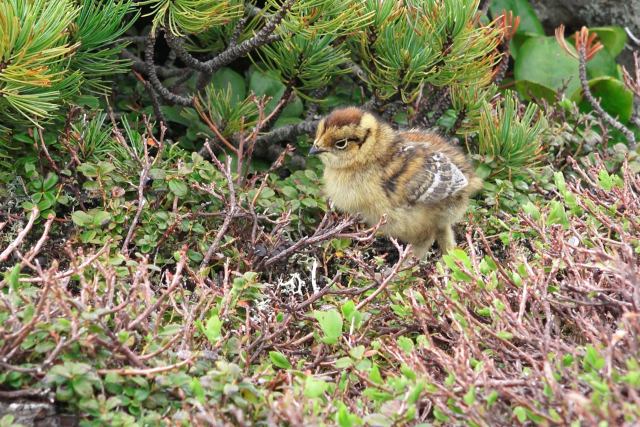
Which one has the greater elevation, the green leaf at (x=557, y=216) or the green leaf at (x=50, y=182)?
the green leaf at (x=50, y=182)

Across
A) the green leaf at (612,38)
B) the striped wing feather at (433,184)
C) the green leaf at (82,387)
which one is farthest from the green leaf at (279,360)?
the green leaf at (612,38)

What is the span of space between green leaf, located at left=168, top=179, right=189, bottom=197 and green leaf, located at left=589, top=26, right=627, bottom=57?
11.1 feet

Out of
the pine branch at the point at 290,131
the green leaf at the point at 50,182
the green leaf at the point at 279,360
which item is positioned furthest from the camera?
the pine branch at the point at 290,131

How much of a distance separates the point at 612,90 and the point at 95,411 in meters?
4.04

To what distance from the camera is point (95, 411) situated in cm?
256

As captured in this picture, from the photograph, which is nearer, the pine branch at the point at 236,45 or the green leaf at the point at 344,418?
the green leaf at the point at 344,418

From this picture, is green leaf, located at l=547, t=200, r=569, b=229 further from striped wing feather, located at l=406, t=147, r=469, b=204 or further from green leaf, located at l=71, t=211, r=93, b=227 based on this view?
green leaf, located at l=71, t=211, r=93, b=227

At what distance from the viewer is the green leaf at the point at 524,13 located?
6043 mm

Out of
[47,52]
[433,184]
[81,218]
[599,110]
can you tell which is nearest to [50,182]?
[81,218]

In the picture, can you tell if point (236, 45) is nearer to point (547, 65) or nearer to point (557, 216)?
point (557, 216)

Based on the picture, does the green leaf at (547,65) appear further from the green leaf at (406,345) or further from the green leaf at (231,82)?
the green leaf at (406,345)

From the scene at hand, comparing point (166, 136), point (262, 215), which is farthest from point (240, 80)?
point (262, 215)

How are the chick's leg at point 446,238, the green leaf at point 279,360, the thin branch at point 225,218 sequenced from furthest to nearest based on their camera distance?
the chick's leg at point 446,238, the thin branch at point 225,218, the green leaf at point 279,360

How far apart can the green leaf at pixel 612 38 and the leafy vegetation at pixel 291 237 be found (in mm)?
150
